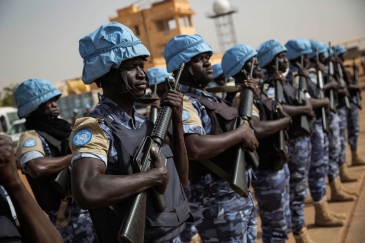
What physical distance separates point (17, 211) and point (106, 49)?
97 cm

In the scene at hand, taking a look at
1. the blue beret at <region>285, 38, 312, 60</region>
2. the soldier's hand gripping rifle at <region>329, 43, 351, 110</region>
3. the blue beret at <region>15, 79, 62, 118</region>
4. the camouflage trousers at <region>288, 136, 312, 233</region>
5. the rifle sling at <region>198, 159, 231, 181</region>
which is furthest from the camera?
the soldier's hand gripping rifle at <region>329, 43, 351, 110</region>

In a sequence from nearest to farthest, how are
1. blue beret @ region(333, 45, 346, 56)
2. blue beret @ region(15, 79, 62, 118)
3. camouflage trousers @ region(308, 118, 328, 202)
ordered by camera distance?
blue beret @ region(15, 79, 62, 118) < camouflage trousers @ region(308, 118, 328, 202) < blue beret @ region(333, 45, 346, 56)

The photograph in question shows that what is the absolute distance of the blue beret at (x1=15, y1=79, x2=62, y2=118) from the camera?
405 centimetres

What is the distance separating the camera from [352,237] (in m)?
5.21

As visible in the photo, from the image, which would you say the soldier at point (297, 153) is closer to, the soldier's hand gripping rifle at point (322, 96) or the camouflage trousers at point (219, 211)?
the soldier's hand gripping rifle at point (322, 96)

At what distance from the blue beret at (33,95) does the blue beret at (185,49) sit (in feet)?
3.51

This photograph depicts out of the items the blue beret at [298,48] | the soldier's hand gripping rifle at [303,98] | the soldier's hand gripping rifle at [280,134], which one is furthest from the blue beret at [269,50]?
the blue beret at [298,48]

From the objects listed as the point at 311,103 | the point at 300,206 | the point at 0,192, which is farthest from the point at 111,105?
the point at 311,103

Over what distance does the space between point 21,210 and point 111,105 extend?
0.92 meters

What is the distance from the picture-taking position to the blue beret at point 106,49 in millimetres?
2414

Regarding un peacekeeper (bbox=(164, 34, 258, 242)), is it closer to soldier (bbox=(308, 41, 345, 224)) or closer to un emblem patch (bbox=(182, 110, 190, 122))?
un emblem patch (bbox=(182, 110, 190, 122))

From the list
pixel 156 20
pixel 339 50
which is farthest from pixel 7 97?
pixel 339 50

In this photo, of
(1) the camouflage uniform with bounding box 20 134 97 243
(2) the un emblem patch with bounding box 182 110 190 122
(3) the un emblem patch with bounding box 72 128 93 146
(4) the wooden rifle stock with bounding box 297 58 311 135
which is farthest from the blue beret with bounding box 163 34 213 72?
(4) the wooden rifle stock with bounding box 297 58 311 135

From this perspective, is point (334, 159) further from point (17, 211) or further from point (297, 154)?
point (17, 211)
